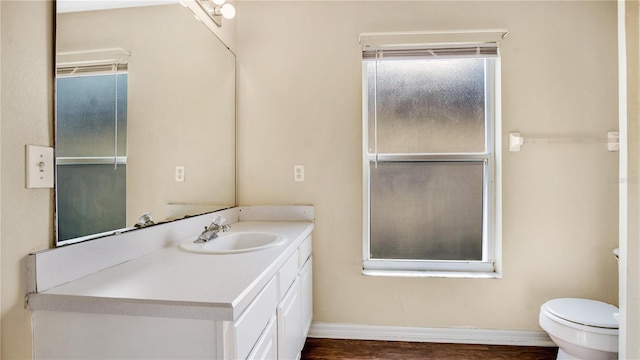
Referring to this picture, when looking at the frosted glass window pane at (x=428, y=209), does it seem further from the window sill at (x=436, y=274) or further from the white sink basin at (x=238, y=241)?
the white sink basin at (x=238, y=241)

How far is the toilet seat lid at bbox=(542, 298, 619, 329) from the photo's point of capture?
4.92ft

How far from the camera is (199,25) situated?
66.1 inches

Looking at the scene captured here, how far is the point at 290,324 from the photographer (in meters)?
1.47

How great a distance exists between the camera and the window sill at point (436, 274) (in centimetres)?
201

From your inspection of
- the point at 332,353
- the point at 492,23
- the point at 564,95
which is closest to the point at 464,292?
the point at 332,353

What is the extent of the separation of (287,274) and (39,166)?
0.99m

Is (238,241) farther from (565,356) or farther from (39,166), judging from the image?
(565,356)

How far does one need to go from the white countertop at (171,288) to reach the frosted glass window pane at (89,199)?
16cm

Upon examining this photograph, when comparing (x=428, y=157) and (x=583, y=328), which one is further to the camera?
(x=428, y=157)

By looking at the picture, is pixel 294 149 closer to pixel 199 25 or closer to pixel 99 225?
pixel 199 25

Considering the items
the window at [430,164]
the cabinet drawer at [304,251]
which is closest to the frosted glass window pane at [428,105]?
the window at [430,164]

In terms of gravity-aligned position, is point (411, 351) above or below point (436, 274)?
below

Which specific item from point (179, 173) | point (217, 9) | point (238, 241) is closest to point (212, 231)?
point (238, 241)

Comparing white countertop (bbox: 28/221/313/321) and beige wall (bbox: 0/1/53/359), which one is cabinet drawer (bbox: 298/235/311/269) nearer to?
white countertop (bbox: 28/221/313/321)
